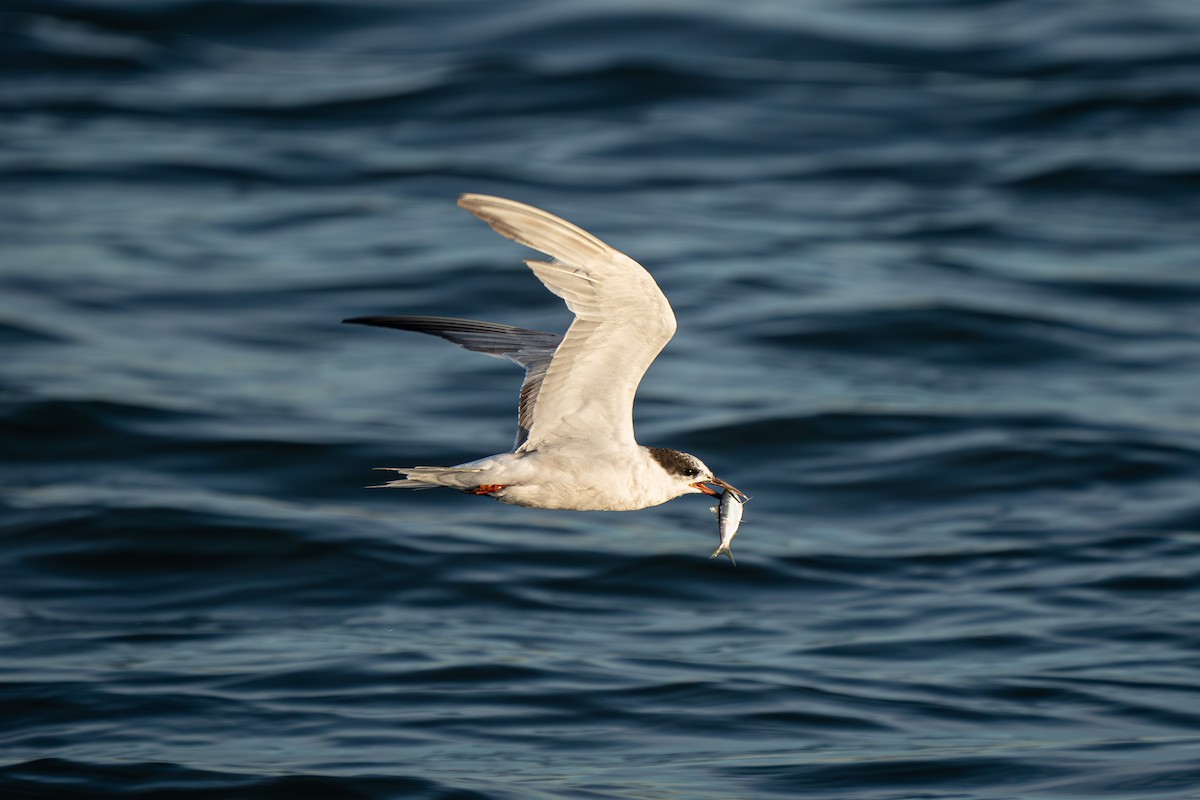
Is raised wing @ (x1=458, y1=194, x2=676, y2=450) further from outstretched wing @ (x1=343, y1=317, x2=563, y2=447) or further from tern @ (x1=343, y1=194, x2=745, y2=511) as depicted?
outstretched wing @ (x1=343, y1=317, x2=563, y2=447)

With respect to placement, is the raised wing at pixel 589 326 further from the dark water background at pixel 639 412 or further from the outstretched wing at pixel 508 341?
the dark water background at pixel 639 412

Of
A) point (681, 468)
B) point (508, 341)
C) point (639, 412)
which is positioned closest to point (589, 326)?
point (681, 468)

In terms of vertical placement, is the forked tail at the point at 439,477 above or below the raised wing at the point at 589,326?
below

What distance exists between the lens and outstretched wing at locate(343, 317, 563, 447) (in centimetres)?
816

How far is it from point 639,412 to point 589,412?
33.4 feet

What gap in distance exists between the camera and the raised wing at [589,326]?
6887mm

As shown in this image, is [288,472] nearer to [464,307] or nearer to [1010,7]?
[464,307]

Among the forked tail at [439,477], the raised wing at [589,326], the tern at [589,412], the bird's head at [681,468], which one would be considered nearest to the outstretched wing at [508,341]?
the tern at [589,412]

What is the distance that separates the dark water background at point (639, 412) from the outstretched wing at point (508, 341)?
142 inches

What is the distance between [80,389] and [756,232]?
10.1 meters

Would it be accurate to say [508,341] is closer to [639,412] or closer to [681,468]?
[681,468]

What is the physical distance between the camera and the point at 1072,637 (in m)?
13.7

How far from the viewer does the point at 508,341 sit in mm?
8594

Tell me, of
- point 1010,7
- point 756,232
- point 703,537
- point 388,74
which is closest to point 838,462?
point 703,537
